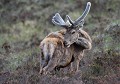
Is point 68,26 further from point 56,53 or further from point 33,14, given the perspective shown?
point 33,14

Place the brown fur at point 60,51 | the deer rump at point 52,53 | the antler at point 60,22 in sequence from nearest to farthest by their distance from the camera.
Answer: the deer rump at point 52,53, the brown fur at point 60,51, the antler at point 60,22

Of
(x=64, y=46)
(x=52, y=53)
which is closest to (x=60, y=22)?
(x=64, y=46)

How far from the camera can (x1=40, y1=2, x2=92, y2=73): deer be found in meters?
11.0

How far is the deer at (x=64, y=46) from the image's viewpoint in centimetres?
1103

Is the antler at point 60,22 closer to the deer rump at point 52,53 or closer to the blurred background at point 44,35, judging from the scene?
the deer rump at point 52,53

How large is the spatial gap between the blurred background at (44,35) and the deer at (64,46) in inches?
18.3

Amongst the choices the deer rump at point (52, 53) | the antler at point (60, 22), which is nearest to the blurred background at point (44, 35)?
the deer rump at point (52, 53)

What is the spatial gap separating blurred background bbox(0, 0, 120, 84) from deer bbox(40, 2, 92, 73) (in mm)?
464

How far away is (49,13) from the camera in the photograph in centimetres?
2486

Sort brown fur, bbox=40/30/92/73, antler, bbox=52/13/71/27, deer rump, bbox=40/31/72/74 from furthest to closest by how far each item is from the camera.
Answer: antler, bbox=52/13/71/27 → brown fur, bbox=40/30/92/73 → deer rump, bbox=40/31/72/74

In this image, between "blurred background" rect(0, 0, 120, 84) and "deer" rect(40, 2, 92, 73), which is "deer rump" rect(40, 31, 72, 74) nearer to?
"deer" rect(40, 2, 92, 73)

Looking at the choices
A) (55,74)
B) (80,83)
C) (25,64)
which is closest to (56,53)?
(55,74)

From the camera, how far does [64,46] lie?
11570mm

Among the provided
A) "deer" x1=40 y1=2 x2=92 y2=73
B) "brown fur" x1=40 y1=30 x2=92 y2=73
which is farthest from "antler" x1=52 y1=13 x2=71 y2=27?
"brown fur" x1=40 y1=30 x2=92 y2=73
